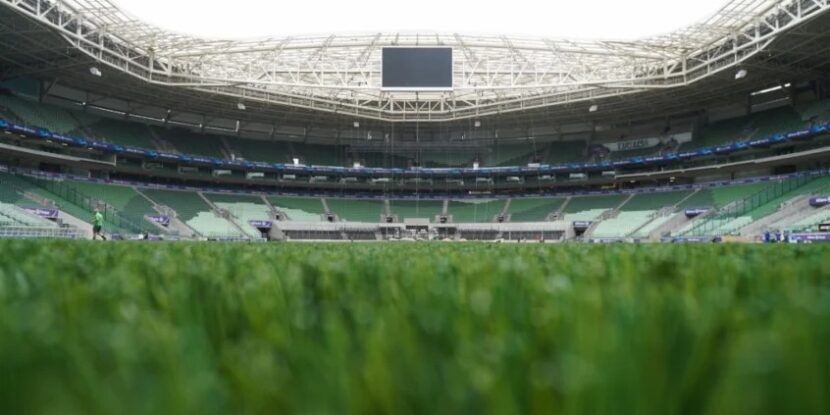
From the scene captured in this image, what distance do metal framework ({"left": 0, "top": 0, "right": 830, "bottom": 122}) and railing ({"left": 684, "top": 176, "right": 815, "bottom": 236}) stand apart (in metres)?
8.24

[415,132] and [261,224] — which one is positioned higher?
[415,132]

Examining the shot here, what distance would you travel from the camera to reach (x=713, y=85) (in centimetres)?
2845

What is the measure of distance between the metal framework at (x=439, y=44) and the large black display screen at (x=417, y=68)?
109 cm

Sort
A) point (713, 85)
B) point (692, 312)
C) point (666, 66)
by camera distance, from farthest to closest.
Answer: point (713, 85), point (666, 66), point (692, 312)

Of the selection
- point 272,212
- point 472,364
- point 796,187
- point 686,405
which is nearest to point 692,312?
point 686,405

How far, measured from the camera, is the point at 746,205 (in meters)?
27.9

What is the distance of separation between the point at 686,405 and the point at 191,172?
39604 millimetres

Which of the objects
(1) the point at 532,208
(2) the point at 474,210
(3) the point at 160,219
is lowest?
(3) the point at 160,219

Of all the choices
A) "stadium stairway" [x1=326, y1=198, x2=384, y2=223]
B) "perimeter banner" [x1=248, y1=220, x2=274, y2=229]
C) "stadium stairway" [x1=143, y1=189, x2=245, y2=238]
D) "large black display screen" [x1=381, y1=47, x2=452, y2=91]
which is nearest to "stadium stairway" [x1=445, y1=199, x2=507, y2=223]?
"stadium stairway" [x1=326, y1=198, x2=384, y2=223]

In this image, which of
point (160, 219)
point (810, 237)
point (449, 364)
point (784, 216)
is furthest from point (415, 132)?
point (449, 364)

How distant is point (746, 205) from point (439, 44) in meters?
19.8

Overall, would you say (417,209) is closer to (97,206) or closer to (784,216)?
(97,206)

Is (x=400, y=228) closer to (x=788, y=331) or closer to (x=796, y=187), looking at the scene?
(x=796, y=187)

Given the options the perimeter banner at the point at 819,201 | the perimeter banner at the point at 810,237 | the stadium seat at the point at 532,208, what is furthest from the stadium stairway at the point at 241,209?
the perimeter banner at the point at 819,201
